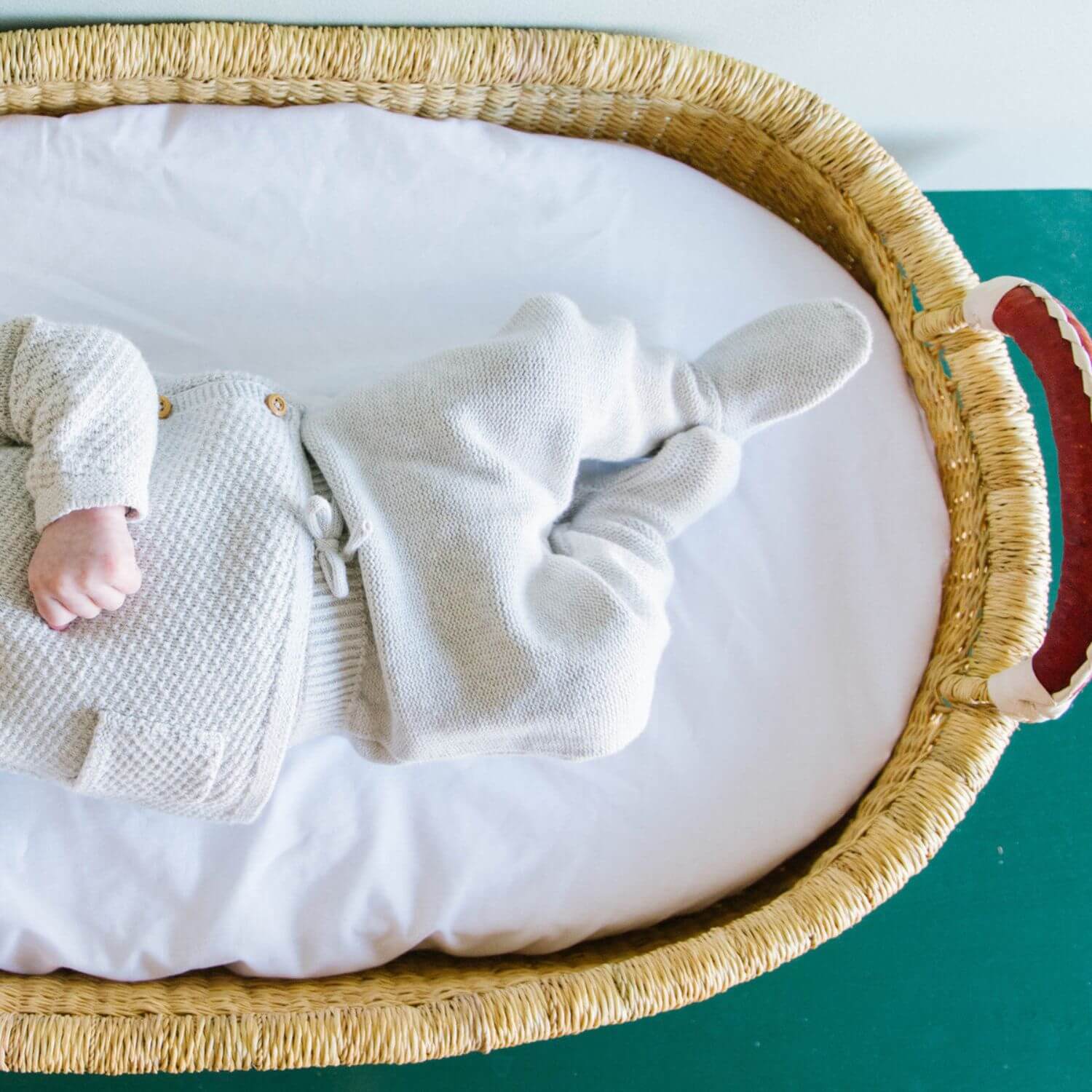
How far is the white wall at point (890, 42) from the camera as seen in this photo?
3.36ft

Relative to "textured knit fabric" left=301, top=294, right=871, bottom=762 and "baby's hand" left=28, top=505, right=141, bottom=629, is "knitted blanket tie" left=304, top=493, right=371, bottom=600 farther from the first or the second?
"baby's hand" left=28, top=505, right=141, bottom=629

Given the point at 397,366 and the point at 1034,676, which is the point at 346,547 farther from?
the point at 1034,676

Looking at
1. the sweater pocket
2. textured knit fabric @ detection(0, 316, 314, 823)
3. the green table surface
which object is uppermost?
textured knit fabric @ detection(0, 316, 314, 823)

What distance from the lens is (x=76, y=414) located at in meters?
0.76

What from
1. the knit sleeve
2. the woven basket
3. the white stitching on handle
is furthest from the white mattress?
the knit sleeve

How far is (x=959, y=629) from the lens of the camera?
1.03 metres

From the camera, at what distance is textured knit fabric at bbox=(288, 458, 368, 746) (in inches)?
33.8

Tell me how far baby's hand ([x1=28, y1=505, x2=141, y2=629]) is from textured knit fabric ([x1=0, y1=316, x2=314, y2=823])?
0.05 feet

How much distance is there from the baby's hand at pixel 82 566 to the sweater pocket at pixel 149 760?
8 centimetres

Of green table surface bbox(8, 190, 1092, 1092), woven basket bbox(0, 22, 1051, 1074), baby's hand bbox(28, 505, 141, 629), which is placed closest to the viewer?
baby's hand bbox(28, 505, 141, 629)

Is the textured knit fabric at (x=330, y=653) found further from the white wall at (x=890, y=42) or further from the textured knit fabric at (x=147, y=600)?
the white wall at (x=890, y=42)

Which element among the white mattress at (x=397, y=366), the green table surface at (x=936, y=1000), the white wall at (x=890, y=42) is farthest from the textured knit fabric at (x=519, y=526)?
the green table surface at (x=936, y=1000)

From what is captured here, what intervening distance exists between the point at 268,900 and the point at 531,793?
25 cm

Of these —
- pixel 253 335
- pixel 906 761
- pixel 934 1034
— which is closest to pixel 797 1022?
pixel 934 1034
